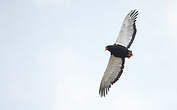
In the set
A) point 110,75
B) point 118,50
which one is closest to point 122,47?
point 118,50

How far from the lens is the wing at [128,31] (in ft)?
126

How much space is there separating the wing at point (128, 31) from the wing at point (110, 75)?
151 cm

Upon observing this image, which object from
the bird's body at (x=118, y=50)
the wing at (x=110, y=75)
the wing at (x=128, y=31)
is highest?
the wing at (x=128, y=31)

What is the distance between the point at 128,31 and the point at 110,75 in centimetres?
342

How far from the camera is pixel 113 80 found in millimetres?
39812

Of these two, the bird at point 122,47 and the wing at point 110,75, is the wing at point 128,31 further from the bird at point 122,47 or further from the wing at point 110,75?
the wing at point 110,75

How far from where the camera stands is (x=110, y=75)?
1570 inches

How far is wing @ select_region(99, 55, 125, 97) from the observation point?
130ft

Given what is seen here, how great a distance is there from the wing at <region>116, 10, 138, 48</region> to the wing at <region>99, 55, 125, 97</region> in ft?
4.96

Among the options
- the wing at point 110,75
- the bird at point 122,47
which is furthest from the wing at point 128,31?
the wing at point 110,75

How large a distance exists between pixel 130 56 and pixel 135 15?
2835 mm

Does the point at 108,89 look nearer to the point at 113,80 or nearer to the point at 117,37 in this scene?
the point at 113,80

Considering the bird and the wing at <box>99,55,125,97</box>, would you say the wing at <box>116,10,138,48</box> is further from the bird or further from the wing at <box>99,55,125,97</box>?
the wing at <box>99,55,125,97</box>

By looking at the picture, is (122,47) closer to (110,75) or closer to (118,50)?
(118,50)
